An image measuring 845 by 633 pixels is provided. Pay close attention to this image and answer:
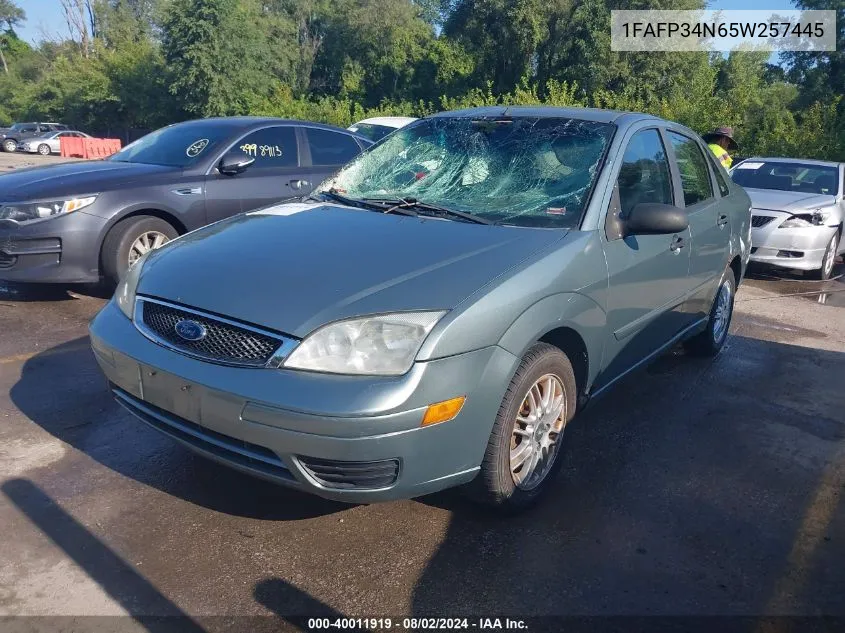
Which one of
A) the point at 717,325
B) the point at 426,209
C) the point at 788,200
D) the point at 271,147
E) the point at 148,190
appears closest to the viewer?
the point at 426,209

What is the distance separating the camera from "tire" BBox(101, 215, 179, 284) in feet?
18.8

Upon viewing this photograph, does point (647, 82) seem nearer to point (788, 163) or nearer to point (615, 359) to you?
point (788, 163)

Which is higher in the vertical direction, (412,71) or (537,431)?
(412,71)

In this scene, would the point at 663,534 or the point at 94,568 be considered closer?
the point at 94,568

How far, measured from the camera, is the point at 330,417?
2447 millimetres

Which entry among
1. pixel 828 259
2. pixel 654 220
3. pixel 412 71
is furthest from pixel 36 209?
pixel 412 71

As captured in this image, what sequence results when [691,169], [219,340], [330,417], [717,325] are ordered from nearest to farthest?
[330,417] → [219,340] → [691,169] → [717,325]

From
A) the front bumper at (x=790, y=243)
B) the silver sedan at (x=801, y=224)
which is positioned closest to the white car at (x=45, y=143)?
the silver sedan at (x=801, y=224)

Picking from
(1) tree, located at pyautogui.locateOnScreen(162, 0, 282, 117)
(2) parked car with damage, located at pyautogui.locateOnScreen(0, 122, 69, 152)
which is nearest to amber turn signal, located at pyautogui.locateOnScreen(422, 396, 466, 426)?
(1) tree, located at pyautogui.locateOnScreen(162, 0, 282, 117)

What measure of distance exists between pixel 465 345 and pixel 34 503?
1.99m

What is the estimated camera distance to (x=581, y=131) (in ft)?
12.7

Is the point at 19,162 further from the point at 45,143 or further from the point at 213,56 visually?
the point at 213,56

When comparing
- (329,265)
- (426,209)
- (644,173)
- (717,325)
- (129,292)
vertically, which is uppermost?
(644,173)

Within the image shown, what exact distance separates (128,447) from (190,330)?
1.20m
